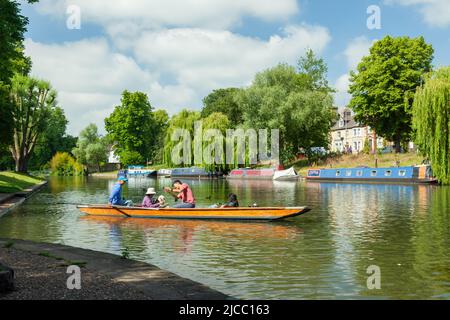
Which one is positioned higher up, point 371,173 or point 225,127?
point 225,127

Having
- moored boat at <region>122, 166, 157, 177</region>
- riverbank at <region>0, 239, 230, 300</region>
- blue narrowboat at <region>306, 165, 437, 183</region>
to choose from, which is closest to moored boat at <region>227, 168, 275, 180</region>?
blue narrowboat at <region>306, 165, 437, 183</region>

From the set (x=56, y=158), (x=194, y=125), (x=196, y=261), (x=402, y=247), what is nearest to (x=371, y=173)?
(x=194, y=125)

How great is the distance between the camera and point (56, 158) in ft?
372

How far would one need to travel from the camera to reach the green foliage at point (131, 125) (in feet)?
332

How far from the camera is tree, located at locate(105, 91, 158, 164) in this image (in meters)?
101

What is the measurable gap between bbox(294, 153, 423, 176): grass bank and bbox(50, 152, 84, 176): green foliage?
54.5 metres

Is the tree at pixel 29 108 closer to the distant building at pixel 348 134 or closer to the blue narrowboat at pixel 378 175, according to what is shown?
the blue narrowboat at pixel 378 175

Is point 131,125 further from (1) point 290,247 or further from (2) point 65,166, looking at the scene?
(1) point 290,247

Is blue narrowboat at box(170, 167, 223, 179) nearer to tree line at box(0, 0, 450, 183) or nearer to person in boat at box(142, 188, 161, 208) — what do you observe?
tree line at box(0, 0, 450, 183)

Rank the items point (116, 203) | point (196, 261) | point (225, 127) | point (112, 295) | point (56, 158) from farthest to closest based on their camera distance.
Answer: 1. point (56, 158)
2. point (225, 127)
3. point (116, 203)
4. point (196, 261)
5. point (112, 295)

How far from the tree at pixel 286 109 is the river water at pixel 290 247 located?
4246 cm

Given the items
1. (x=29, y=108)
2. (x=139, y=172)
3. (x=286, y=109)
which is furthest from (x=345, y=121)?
(x=29, y=108)
